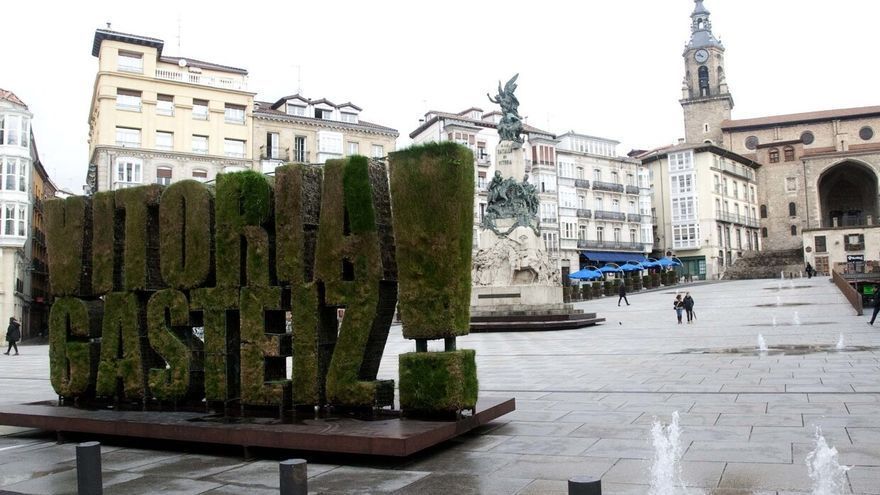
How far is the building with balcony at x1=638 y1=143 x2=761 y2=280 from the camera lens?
81.9 m

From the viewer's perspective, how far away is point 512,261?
33438 mm

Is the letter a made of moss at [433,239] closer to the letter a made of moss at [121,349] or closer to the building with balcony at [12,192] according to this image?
the letter a made of moss at [121,349]

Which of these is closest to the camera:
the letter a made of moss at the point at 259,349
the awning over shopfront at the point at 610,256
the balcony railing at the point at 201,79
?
the letter a made of moss at the point at 259,349

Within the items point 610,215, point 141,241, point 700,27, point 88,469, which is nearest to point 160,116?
point 141,241

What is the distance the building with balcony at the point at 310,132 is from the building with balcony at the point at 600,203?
22.4 metres

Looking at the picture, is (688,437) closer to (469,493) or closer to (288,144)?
(469,493)

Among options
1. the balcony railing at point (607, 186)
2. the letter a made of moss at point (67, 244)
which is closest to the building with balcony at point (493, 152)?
the balcony railing at point (607, 186)

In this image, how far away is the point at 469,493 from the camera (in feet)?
21.6

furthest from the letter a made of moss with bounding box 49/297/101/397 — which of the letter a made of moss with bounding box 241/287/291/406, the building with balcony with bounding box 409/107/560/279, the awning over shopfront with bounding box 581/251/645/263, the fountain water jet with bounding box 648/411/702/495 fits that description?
the awning over shopfront with bounding box 581/251/645/263

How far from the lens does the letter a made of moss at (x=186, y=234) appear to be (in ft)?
33.2

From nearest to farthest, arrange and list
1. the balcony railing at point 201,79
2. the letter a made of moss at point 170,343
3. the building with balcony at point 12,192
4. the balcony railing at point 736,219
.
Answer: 1. the letter a made of moss at point 170,343
2. the building with balcony at point 12,192
3. the balcony railing at point 201,79
4. the balcony railing at point 736,219

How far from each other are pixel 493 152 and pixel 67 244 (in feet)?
202

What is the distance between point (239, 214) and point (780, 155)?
95730 millimetres

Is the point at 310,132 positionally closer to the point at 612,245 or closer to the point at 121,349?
the point at 612,245
